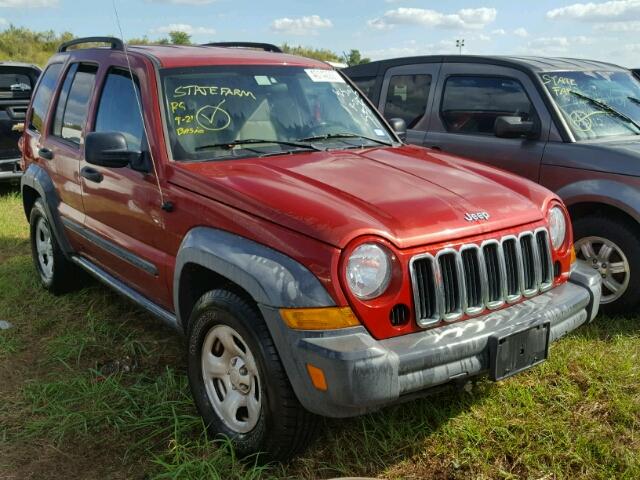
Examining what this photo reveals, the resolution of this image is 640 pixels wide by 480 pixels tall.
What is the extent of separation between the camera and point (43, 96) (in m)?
4.98

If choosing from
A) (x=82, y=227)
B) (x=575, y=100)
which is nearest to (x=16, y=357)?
(x=82, y=227)

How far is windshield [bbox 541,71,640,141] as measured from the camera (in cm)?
469

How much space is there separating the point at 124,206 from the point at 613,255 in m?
3.21

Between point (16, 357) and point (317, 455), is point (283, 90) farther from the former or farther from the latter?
point (16, 357)

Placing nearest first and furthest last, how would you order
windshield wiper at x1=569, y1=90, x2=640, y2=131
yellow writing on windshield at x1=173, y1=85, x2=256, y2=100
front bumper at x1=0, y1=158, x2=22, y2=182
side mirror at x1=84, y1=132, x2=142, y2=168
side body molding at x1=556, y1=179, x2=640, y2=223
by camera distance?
side mirror at x1=84, y1=132, x2=142, y2=168
yellow writing on windshield at x1=173, y1=85, x2=256, y2=100
side body molding at x1=556, y1=179, x2=640, y2=223
windshield wiper at x1=569, y1=90, x2=640, y2=131
front bumper at x1=0, y1=158, x2=22, y2=182

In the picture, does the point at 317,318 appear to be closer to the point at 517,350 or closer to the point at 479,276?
the point at 479,276

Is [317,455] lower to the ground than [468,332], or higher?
lower

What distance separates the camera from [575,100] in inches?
189

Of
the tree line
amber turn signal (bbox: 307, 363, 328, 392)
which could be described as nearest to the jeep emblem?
amber turn signal (bbox: 307, 363, 328, 392)

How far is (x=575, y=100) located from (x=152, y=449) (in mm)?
3869

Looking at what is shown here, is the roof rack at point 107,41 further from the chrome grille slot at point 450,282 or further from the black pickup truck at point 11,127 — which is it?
the black pickup truck at point 11,127

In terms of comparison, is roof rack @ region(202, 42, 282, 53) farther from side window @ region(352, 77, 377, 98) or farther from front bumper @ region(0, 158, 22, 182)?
front bumper @ region(0, 158, 22, 182)

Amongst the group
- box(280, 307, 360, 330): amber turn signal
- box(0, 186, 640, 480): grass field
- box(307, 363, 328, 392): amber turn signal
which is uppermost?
box(280, 307, 360, 330): amber turn signal

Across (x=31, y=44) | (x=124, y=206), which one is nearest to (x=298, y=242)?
(x=124, y=206)
